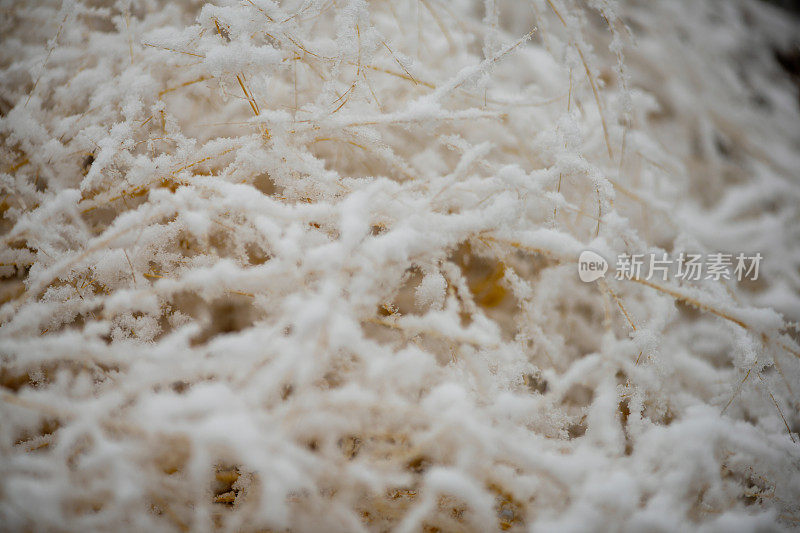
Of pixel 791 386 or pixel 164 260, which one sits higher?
pixel 164 260

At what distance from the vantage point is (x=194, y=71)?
474 millimetres

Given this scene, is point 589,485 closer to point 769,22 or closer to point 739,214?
point 739,214

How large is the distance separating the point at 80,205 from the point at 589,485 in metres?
0.49

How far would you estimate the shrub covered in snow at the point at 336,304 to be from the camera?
295 mm

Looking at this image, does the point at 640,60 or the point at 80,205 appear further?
the point at 640,60

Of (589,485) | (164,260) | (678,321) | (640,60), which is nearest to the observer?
(589,485)

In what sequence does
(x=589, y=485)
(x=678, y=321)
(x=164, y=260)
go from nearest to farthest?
(x=589, y=485) → (x=164, y=260) → (x=678, y=321)

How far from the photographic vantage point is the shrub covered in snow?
29 centimetres

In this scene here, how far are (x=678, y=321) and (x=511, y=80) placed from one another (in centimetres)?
45

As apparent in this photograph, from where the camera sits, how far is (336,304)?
32 centimetres

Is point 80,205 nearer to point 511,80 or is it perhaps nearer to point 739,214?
point 511,80

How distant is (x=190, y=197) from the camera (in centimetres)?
38

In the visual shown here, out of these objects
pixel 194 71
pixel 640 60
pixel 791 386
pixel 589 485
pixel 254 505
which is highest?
pixel 194 71

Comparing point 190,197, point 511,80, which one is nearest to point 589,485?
point 190,197
